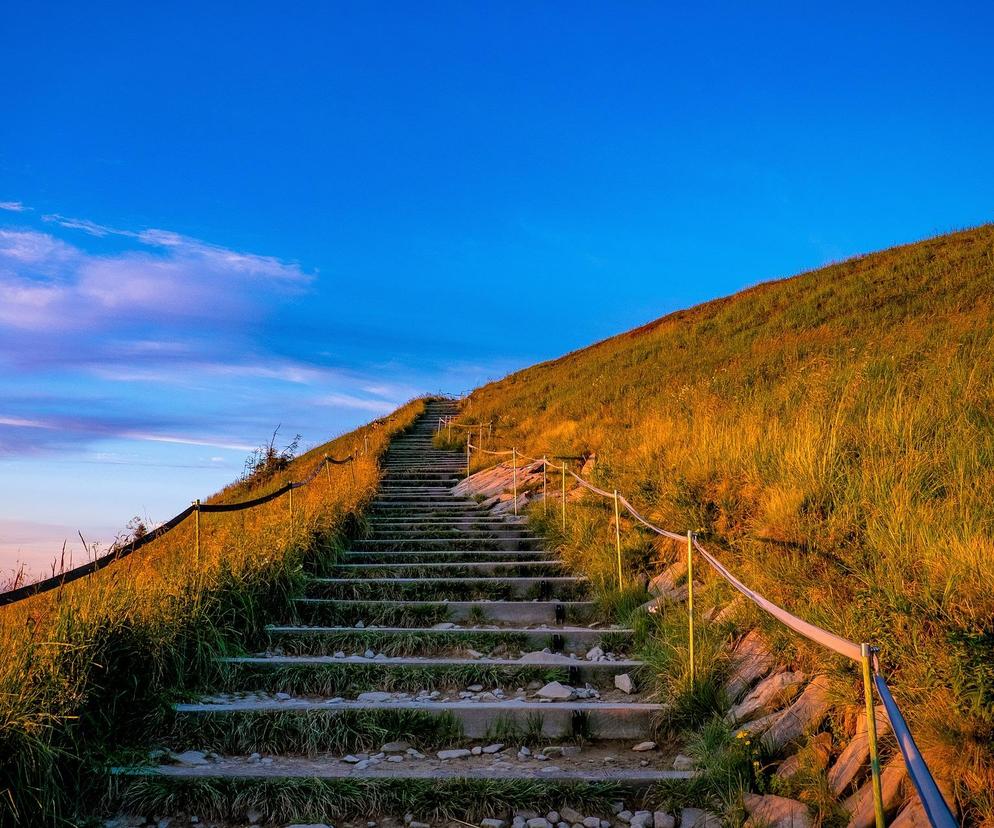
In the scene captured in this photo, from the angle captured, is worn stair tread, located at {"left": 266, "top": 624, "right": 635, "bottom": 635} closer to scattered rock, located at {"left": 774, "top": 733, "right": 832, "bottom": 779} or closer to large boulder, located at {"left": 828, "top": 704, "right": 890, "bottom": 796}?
scattered rock, located at {"left": 774, "top": 733, "right": 832, "bottom": 779}

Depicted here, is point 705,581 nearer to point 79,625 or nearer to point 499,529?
point 79,625

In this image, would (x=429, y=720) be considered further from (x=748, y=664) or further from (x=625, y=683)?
(x=748, y=664)

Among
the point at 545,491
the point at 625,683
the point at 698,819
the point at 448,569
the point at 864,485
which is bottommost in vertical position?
the point at 698,819

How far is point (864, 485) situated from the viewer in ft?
16.2

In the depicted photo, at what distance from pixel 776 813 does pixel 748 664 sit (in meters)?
1.35

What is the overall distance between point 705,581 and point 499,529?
17.2ft

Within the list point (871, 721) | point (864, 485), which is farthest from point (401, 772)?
point (864, 485)

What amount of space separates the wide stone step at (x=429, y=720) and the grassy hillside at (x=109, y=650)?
423 mm

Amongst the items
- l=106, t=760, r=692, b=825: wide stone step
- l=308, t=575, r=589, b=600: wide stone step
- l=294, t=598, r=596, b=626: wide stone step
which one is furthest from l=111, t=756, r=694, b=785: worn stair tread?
l=308, t=575, r=589, b=600: wide stone step

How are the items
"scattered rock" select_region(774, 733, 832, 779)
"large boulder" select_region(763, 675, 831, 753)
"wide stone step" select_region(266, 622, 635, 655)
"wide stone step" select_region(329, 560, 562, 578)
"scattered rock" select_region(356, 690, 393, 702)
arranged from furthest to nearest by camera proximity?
1. "wide stone step" select_region(329, 560, 562, 578)
2. "wide stone step" select_region(266, 622, 635, 655)
3. "scattered rock" select_region(356, 690, 393, 702)
4. "large boulder" select_region(763, 675, 831, 753)
5. "scattered rock" select_region(774, 733, 832, 779)

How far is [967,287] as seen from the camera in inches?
674

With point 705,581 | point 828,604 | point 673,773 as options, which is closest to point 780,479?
point 705,581

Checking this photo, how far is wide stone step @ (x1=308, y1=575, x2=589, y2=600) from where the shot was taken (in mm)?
7574

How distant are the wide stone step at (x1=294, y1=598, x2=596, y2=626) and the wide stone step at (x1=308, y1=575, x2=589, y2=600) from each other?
0.42m
